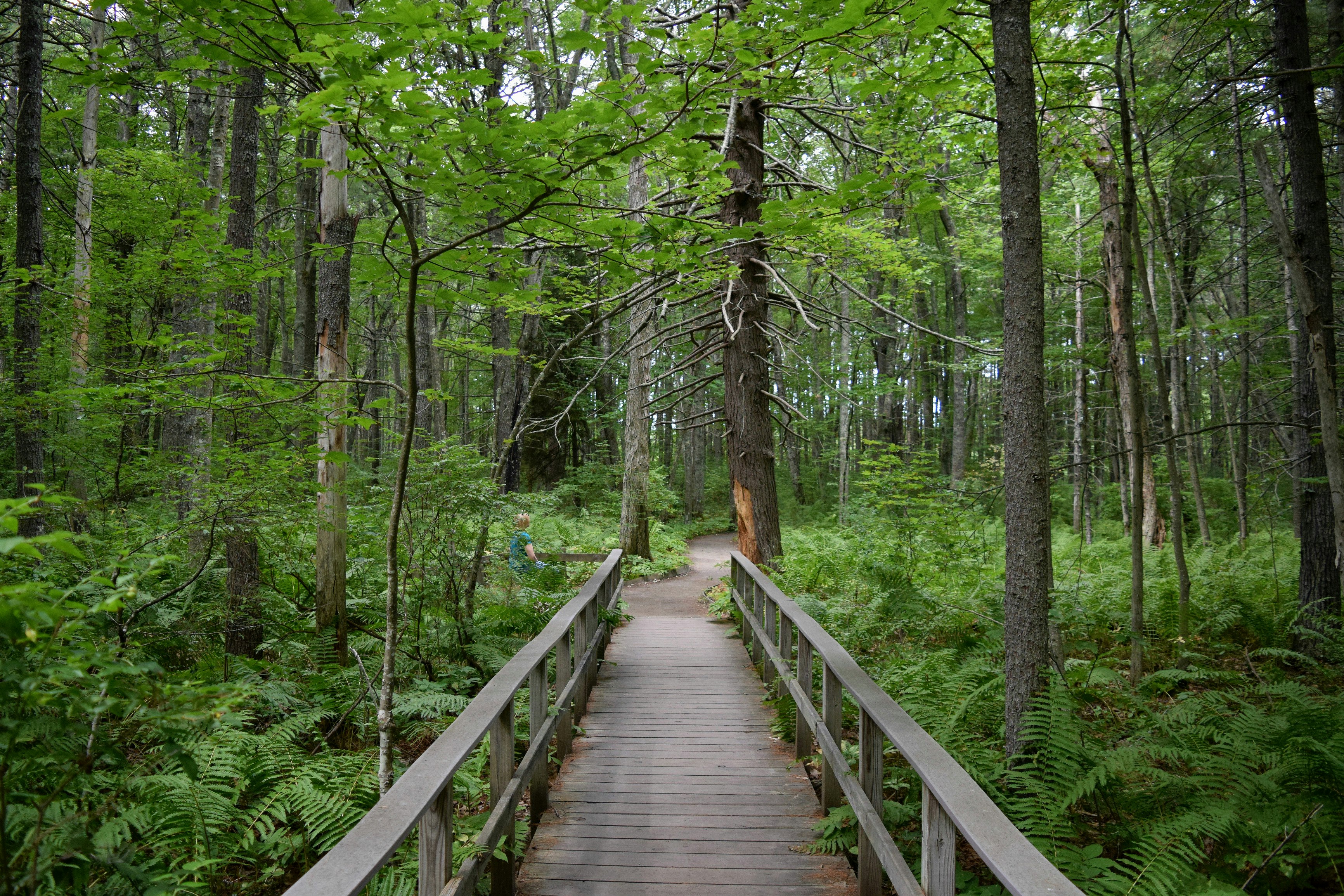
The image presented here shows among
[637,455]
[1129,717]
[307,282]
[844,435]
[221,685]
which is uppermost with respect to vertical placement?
[307,282]

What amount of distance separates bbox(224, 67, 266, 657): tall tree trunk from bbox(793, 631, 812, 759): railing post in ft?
14.6

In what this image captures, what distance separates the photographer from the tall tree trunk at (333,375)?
6.05 meters

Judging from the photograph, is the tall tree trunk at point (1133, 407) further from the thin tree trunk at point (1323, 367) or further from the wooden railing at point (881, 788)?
the wooden railing at point (881, 788)

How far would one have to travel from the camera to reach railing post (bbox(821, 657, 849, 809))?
174 inches

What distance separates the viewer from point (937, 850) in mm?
2693

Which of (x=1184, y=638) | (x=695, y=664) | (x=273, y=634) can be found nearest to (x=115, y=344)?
(x=273, y=634)

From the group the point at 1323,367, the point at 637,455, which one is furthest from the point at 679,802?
the point at 637,455

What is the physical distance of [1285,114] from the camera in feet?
22.0

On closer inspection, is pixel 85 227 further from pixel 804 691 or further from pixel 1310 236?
pixel 1310 236

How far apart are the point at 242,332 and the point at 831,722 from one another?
6160 mm

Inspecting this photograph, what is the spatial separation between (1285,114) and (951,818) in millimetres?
7777

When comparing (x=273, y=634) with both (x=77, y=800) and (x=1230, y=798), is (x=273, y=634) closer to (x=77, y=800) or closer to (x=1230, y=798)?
(x=77, y=800)

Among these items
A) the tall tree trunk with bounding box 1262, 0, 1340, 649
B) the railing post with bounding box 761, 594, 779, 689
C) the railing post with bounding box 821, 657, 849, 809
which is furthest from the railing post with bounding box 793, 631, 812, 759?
the tall tree trunk with bounding box 1262, 0, 1340, 649

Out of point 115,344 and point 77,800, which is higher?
point 115,344
